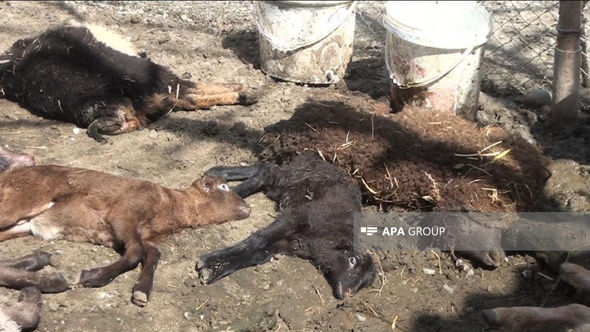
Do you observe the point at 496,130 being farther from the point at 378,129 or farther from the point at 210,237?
the point at 210,237

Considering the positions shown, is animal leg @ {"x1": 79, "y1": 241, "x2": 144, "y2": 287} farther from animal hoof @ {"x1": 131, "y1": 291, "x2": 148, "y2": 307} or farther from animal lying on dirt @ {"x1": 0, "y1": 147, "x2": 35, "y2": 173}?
animal lying on dirt @ {"x1": 0, "y1": 147, "x2": 35, "y2": 173}

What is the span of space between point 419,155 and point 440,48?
982 mm

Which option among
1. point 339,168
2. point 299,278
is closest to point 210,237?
point 299,278

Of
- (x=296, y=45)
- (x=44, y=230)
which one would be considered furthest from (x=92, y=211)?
(x=296, y=45)

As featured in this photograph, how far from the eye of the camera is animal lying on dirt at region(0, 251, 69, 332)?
3822 mm

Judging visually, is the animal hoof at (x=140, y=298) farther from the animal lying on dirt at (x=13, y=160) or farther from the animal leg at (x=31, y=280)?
the animal lying on dirt at (x=13, y=160)

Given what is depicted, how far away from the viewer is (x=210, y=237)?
4.73m

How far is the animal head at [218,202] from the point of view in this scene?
4.82 meters

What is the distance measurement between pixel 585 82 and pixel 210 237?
3466 millimetres

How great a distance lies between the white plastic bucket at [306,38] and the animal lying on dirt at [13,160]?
237cm

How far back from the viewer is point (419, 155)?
490cm

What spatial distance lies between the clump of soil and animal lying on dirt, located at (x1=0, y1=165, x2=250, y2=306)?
1.07 metres
